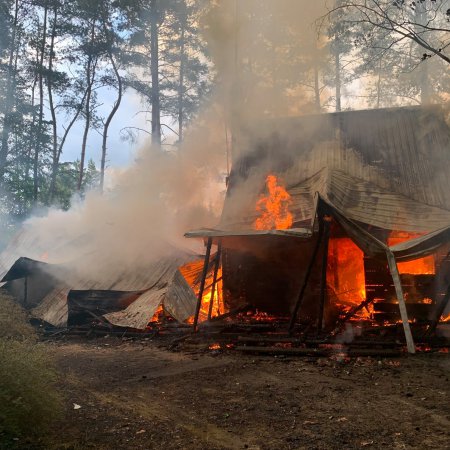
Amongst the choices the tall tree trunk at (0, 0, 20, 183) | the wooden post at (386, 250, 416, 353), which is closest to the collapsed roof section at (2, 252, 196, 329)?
the wooden post at (386, 250, 416, 353)

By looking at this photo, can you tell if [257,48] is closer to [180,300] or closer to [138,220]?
[138,220]

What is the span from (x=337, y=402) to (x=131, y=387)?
345 cm

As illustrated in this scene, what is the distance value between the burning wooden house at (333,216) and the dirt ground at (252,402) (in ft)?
7.28

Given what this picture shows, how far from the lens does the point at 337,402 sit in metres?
5.88

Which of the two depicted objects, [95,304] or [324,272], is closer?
[324,272]

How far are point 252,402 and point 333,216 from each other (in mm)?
5081

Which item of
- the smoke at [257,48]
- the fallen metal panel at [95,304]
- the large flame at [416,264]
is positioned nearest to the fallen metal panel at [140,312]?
the fallen metal panel at [95,304]

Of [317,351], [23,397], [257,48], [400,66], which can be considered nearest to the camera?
[23,397]

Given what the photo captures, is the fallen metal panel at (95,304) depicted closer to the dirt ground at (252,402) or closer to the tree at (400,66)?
the dirt ground at (252,402)

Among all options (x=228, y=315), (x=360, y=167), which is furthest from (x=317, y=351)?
(x=360, y=167)

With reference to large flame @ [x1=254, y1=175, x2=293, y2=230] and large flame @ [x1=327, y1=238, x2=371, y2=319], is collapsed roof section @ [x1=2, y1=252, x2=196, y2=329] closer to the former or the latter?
large flame @ [x1=254, y1=175, x2=293, y2=230]

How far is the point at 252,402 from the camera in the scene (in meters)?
5.98

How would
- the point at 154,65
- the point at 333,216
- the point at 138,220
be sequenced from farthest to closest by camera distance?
the point at 154,65 < the point at 138,220 < the point at 333,216

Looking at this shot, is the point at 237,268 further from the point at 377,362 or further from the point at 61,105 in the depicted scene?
the point at 61,105
